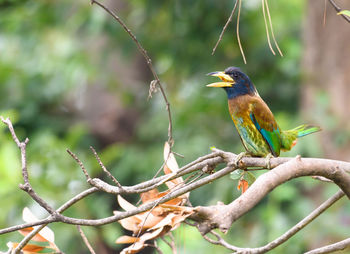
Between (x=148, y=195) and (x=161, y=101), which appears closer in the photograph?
(x=148, y=195)

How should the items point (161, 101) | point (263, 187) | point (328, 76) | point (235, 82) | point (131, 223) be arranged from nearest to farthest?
1. point (263, 187)
2. point (131, 223)
3. point (235, 82)
4. point (328, 76)
5. point (161, 101)

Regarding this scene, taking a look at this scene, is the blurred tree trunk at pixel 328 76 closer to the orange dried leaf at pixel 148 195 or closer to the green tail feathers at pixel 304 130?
the green tail feathers at pixel 304 130

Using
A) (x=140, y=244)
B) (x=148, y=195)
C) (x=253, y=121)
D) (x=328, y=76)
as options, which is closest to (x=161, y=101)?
(x=328, y=76)

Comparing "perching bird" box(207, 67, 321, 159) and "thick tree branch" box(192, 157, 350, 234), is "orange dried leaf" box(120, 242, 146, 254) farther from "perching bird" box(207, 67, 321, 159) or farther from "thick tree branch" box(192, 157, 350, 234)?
"perching bird" box(207, 67, 321, 159)

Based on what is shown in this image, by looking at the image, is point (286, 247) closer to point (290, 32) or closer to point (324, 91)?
point (324, 91)

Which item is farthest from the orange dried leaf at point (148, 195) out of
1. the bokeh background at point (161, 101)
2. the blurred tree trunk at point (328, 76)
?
the blurred tree trunk at point (328, 76)

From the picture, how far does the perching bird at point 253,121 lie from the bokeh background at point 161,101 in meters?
1.27

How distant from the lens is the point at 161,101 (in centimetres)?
693

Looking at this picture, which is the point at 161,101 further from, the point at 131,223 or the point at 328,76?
the point at 131,223

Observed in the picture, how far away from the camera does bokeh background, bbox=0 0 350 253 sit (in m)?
4.65

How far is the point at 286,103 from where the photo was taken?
5.62 meters

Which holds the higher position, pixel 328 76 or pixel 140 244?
pixel 140 244

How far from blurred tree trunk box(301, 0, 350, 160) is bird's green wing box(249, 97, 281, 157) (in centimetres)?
219

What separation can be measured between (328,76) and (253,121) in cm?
252
